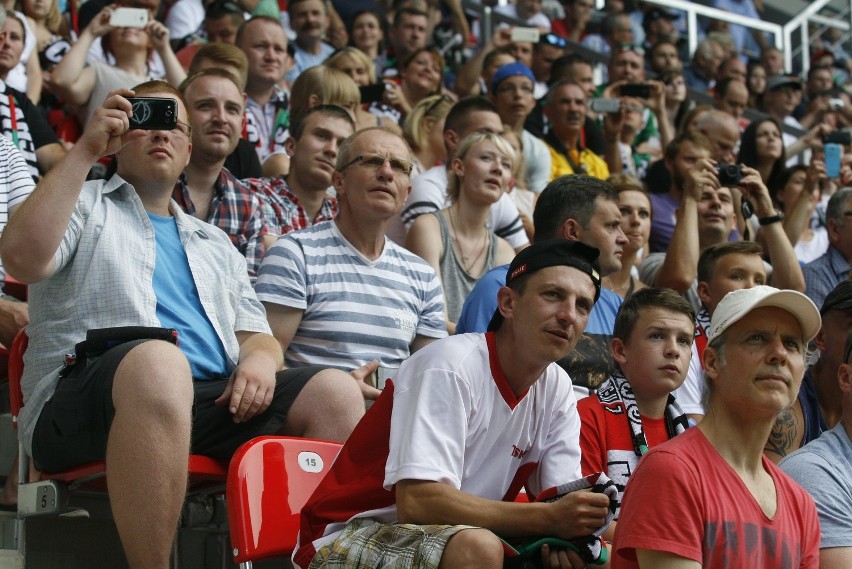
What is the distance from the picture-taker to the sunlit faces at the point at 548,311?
112 inches

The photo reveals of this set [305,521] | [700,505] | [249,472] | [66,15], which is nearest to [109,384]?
[249,472]

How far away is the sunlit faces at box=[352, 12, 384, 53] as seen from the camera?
8789mm

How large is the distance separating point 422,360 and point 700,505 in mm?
674

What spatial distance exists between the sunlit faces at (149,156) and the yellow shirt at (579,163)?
3.97 m

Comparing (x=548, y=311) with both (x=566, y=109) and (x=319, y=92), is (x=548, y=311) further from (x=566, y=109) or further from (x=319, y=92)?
(x=566, y=109)

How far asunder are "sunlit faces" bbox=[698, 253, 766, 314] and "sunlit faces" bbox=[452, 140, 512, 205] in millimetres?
1028

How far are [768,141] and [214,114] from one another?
4129 mm

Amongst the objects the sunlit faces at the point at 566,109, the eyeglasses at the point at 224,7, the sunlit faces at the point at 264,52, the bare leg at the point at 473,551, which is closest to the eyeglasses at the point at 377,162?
the bare leg at the point at 473,551

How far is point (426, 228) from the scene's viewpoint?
507cm

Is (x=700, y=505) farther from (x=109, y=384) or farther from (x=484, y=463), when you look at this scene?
(x=109, y=384)

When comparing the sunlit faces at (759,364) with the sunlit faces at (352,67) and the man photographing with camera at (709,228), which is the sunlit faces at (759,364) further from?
the sunlit faces at (352,67)

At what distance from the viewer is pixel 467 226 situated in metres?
5.27

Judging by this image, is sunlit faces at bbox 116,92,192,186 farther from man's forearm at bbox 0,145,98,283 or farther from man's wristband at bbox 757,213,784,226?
man's wristband at bbox 757,213,784,226

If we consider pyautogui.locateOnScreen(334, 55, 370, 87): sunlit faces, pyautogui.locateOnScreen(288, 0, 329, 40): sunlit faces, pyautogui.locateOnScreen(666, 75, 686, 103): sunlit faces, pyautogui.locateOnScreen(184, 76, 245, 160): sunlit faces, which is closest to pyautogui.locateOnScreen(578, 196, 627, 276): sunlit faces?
pyautogui.locateOnScreen(184, 76, 245, 160): sunlit faces
